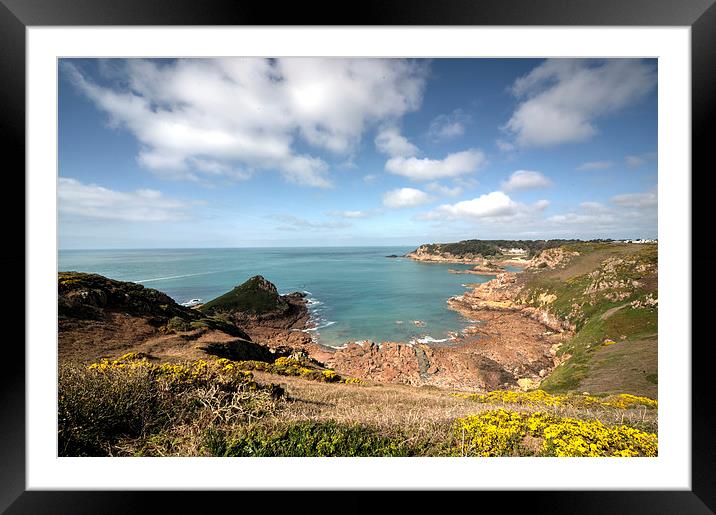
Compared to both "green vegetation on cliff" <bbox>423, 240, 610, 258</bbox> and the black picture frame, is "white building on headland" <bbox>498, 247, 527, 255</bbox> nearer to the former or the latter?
"green vegetation on cliff" <bbox>423, 240, 610, 258</bbox>

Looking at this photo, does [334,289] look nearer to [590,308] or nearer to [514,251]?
[590,308]

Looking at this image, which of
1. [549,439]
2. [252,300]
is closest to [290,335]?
[252,300]

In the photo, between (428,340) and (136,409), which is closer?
(136,409)

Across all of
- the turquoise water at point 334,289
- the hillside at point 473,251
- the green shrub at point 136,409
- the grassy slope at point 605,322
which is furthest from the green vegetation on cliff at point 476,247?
the green shrub at point 136,409

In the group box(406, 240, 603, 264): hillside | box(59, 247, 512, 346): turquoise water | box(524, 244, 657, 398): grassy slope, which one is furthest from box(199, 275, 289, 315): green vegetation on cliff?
box(406, 240, 603, 264): hillside

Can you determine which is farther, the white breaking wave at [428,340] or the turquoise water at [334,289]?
the turquoise water at [334,289]
